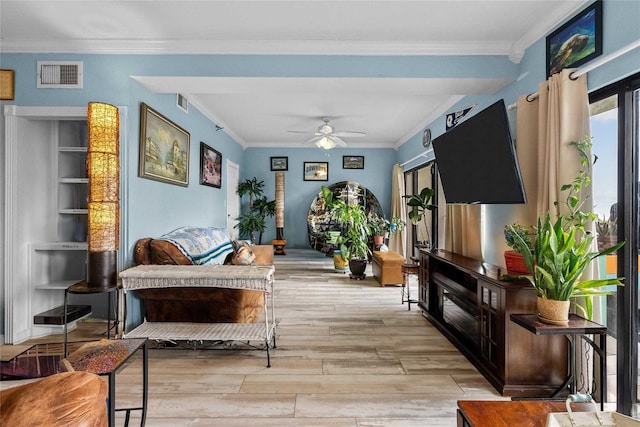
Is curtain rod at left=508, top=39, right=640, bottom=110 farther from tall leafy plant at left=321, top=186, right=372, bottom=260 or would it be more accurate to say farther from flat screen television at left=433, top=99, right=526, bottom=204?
tall leafy plant at left=321, top=186, right=372, bottom=260

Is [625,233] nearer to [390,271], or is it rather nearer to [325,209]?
[390,271]

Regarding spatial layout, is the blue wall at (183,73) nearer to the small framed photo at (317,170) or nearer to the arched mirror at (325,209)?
the arched mirror at (325,209)

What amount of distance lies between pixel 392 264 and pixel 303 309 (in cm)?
177

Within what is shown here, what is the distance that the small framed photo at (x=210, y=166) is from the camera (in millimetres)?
4703

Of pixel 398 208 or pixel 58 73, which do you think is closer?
pixel 58 73

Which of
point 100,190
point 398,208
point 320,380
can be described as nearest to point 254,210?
point 398,208

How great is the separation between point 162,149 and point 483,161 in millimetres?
3170

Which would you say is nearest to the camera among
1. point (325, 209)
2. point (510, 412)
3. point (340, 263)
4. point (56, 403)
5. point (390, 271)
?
point (56, 403)

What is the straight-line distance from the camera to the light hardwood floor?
1867 mm

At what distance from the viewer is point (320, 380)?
87.7 inches

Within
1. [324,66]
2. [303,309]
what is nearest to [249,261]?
[303,309]

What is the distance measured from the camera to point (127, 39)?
9.19 ft

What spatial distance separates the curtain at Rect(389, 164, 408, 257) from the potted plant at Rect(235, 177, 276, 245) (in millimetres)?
2673

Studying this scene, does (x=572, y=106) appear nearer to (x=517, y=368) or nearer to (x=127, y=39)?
(x=517, y=368)
